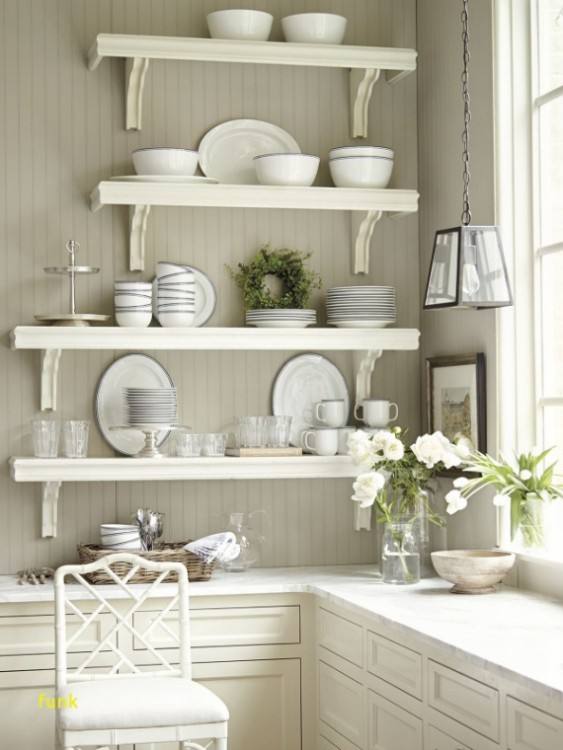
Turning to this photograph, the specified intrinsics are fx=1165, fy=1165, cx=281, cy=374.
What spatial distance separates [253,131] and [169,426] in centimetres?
115

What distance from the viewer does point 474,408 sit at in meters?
3.80

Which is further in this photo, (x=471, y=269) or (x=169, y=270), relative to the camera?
(x=169, y=270)

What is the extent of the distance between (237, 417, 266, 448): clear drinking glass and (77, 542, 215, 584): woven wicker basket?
0.43 meters

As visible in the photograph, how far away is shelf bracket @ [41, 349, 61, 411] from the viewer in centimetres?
398

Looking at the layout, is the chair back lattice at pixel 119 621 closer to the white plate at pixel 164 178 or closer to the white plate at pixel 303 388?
the white plate at pixel 303 388

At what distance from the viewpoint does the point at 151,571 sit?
3.81 meters

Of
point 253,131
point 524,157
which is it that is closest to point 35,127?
point 253,131

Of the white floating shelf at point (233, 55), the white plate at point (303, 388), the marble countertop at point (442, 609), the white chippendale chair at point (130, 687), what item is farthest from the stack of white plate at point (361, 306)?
the white chippendale chair at point (130, 687)

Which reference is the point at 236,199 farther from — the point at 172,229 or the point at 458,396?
the point at 458,396

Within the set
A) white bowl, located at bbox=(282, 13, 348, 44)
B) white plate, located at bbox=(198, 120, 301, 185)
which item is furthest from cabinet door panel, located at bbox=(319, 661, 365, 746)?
white bowl, located at bbox=(282, 13, 348, 44)

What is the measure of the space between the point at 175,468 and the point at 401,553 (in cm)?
81

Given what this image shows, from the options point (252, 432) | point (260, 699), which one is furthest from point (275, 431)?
point (260, 699)

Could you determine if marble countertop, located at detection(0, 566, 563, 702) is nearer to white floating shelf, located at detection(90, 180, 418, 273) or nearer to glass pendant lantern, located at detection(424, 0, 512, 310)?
glass pendant lantern, located at detection(424, 0, 512, 310)

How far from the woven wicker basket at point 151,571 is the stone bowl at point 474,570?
822 mm
